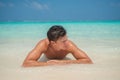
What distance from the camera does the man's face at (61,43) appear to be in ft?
13.8

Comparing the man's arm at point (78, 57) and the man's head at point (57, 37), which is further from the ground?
the man's head at point (57, 37)

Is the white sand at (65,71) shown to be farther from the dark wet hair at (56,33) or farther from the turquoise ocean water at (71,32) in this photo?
the turquoise ocean water at (71,32)

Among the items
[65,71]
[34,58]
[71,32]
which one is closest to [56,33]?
[34,58]

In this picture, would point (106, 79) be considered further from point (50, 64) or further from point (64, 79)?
point (50, 64)

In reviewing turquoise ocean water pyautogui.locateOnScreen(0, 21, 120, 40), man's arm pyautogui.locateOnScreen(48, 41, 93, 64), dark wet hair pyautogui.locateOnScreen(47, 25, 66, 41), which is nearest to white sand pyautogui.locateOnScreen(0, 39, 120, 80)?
man's arm pyautogui.locateOnScreen(48, 41, 93, 64)

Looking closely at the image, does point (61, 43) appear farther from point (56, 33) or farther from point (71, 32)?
point (71, 32)

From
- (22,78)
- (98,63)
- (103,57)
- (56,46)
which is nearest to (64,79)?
(22,78)

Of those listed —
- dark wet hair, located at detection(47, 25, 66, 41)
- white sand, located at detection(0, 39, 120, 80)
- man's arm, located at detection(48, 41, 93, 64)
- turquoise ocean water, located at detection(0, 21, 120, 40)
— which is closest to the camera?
white sand, located at detection(0, 39, 120, 80)

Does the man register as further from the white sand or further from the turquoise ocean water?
the turquoise ocean water

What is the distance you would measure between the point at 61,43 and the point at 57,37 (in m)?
0.12

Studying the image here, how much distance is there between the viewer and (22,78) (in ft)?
11.8

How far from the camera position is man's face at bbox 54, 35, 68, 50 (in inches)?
166

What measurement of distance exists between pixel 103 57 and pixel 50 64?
121 cm

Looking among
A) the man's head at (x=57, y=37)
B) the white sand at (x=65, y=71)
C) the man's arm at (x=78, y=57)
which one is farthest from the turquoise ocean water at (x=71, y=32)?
the man's head at (x=57, y=37)
